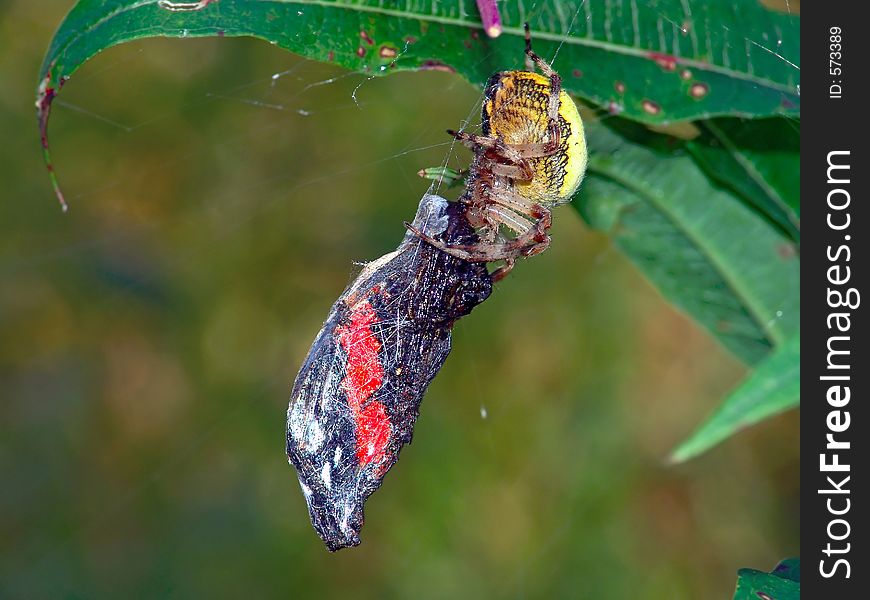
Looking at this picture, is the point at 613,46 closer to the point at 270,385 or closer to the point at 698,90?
the point at 698,90

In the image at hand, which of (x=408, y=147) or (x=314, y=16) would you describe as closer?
(x=314, y=16)

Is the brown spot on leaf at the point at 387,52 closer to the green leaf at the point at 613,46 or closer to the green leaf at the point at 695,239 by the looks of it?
the green leaf at the point at 613,46

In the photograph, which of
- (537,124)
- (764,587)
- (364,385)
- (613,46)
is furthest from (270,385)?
(764,587)

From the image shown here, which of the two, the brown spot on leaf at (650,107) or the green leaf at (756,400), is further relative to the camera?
the brown spot on leaf at (650,107)

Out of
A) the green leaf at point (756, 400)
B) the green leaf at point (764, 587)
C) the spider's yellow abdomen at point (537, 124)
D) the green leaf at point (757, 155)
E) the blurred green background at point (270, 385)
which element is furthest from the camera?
the blurred green background at point (270, 385)
